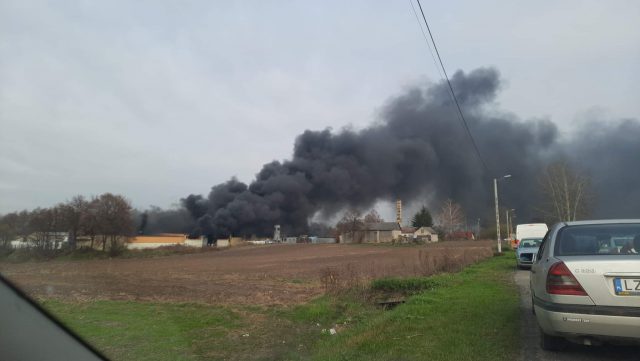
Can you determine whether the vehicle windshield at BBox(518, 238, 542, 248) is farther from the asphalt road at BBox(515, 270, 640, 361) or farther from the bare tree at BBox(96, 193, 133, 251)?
the bare tree at BBox(96, 193, 133, 251)

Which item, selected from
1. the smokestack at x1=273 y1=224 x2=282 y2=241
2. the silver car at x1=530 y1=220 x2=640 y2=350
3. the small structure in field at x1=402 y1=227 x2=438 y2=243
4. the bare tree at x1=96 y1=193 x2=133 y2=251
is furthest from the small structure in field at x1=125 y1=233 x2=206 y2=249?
the silver car at x1=530 y1=220 x2=640 y2=350

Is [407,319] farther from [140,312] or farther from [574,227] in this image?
[140,312]

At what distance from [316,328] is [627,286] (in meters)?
6.73

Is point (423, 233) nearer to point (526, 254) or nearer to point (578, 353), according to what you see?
point (526, 254)

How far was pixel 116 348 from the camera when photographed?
778cm

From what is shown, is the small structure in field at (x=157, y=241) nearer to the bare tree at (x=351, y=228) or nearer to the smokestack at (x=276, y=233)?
the smokestack at (x=276, y=233)

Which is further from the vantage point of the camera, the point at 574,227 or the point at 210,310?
the point at 210,310

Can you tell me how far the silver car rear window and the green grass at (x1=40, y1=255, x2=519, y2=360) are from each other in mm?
1626

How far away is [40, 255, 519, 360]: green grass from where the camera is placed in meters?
6.69

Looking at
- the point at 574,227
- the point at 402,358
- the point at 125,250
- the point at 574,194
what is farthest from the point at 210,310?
the point at 574,194

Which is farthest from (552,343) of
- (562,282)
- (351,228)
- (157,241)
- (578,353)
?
(351,228)

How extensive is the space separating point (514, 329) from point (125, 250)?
2031 inches

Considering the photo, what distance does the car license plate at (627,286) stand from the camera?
16.2ft

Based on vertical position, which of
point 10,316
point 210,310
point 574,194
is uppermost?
point 574,194
